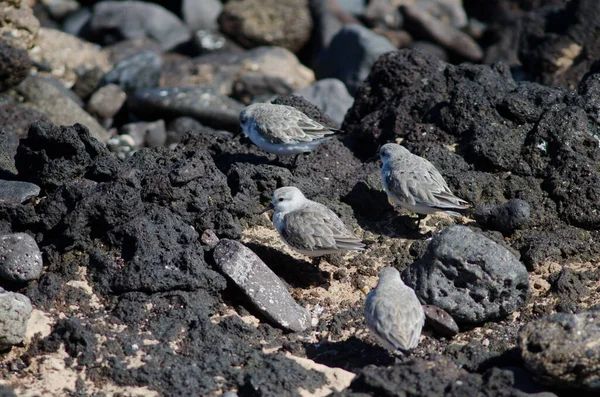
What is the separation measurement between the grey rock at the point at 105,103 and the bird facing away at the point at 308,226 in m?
9.01

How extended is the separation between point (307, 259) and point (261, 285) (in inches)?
40.0

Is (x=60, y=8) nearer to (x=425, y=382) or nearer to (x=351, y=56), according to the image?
(x=351, y=56)

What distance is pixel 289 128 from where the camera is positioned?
31.6ft

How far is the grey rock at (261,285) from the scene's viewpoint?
7723 mm

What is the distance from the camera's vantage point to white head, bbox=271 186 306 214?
28.0 feet

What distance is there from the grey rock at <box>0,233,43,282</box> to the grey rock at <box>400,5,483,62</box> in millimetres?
15710

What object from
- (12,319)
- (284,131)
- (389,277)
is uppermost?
(389,277)

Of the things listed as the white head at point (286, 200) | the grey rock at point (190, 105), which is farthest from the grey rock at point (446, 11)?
the white head at point (286, 200)

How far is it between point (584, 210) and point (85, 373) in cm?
582

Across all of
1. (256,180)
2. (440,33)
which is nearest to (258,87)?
(440,33)

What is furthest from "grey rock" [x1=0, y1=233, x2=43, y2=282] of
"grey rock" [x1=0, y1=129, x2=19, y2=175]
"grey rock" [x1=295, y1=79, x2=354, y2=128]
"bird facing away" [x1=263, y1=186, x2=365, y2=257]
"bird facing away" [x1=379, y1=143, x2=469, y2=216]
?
"grey rock" [x1=295, y1=79, x2=354, y2=128]

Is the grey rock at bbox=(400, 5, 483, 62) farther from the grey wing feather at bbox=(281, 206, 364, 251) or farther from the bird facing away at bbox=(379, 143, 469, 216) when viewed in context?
the grey wing feather at bbox=(281, 206, 364, 251)

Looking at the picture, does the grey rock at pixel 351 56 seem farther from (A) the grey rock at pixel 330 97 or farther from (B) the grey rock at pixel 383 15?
(B) the grey rock at pixel 383 15

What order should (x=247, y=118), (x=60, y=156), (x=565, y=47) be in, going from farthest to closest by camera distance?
(x=565, y=47), (x=247, y=118), (x=60, y=156)
